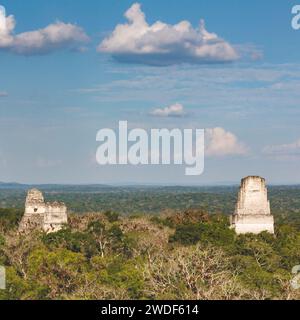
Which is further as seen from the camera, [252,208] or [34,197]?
[34,197]

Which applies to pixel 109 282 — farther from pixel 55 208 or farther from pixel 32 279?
pixel 55 208

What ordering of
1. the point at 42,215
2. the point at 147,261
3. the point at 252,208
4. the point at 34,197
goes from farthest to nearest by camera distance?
1. the point at 34,197
2. the point at 42,215
3. the point at 252,208
4. the point at 147,261

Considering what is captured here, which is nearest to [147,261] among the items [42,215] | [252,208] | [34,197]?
[252,208]

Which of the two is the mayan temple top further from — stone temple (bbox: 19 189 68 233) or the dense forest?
the dense forest

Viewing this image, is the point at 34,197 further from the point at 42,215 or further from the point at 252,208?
the point at 252,208

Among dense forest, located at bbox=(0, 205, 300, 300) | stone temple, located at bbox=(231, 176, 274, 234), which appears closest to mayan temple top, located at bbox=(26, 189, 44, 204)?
dense forest, located at bbox=(0, 205, 300, 300)
